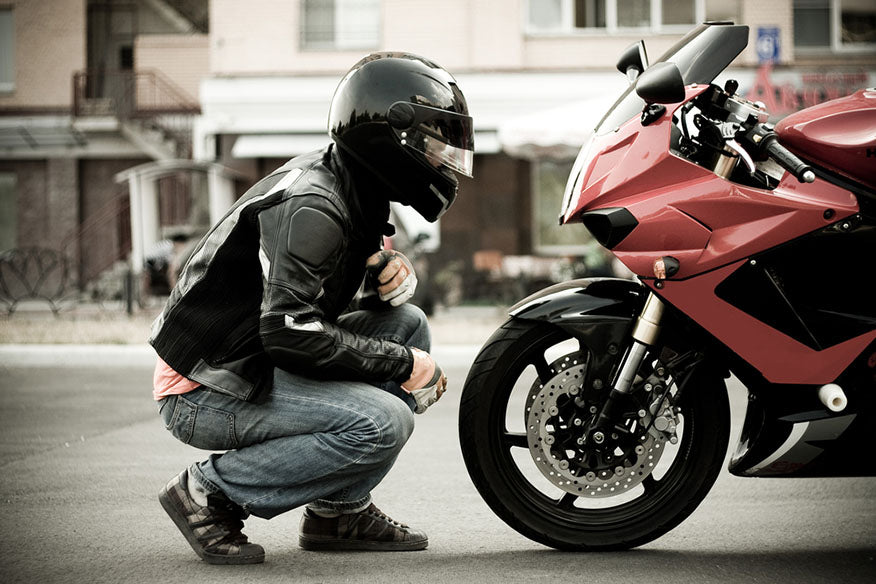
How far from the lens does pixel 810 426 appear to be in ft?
9.94

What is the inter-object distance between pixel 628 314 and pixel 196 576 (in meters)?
1.47

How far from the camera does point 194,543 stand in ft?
10.4

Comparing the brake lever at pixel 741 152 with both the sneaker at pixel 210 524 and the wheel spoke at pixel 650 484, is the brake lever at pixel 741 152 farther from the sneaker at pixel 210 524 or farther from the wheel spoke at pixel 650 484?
the sneaker at pixel 210 524

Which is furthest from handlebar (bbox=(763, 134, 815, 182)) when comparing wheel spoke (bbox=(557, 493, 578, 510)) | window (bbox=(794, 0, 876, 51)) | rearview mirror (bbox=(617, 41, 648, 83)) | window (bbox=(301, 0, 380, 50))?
window (bbox=(794, 0, 876, 51))

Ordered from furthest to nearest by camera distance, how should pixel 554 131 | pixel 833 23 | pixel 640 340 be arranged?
pixel 833 23 < pixel 554 131 < pixel 640 340

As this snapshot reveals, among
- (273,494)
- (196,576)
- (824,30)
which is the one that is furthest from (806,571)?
(824,30)

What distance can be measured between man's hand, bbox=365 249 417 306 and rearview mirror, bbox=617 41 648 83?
944 mm

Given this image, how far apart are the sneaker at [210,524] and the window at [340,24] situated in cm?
1680

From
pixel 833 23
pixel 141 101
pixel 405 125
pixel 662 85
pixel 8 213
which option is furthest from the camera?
pixel 8 213

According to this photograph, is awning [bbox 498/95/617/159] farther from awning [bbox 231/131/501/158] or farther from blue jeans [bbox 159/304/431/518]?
blue jeans [bbox 159/304/431/518]

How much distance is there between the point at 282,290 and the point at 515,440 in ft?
2.82

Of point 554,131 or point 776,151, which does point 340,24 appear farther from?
point 776,151

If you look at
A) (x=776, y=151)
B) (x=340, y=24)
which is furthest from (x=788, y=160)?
(x=340, y=24)

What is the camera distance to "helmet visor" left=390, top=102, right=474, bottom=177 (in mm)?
2988
